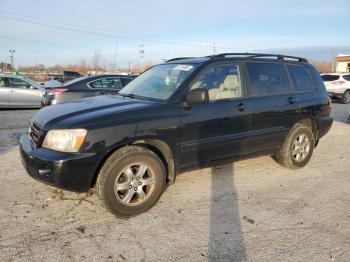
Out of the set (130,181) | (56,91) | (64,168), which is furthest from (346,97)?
(64,168)

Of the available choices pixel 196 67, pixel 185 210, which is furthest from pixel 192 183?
pixel 196 67

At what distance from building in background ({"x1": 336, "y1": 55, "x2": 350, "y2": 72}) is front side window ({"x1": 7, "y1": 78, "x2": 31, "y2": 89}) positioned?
42293 millimetres

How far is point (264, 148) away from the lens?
510 centimetres

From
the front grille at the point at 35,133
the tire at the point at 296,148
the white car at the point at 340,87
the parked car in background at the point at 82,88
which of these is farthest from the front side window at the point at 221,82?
the white car at the point at 340,87

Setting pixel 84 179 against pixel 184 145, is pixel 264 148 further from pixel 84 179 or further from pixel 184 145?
pixel 84 179

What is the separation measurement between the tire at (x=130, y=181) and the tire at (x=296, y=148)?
2.48 m

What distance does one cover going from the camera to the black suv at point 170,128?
3.49 metres

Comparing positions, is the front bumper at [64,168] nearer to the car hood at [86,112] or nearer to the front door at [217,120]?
the car hood at [86,112]

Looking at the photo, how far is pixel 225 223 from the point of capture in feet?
12.1

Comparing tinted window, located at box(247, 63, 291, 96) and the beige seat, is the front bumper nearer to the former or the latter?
the beige seat

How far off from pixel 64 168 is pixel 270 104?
3.13m

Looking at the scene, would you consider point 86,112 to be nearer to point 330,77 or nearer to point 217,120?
point 217,120

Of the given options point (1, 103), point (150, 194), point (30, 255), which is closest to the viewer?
point (30, 255)

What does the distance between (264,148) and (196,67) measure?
5.62 ft
